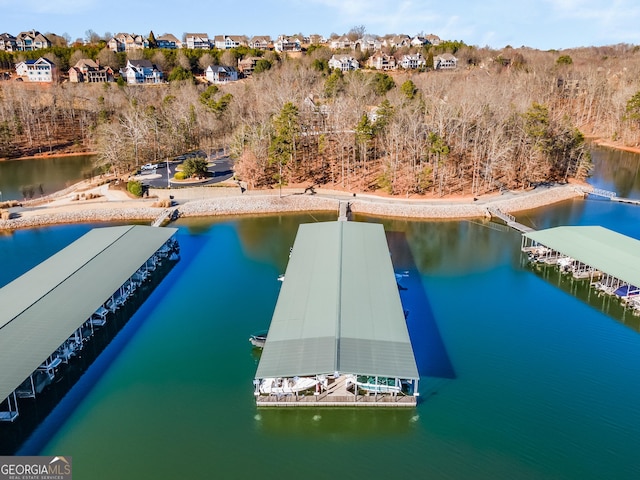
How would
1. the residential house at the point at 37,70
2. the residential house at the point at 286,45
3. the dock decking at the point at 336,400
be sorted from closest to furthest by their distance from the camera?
the dock decking at the point at 336,400 → the residential house at the point at 37,70 → the residential house at the point at 286,45

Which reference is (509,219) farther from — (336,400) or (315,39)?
(315,39)

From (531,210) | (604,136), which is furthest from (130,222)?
(604,136)

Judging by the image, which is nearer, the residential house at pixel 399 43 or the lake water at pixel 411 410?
the lake water at pixel 411 410

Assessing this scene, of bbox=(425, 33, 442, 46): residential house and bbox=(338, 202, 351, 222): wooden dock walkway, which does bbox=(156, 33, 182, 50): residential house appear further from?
bbox=(338, 202, 351, 222): wooden dock walkway

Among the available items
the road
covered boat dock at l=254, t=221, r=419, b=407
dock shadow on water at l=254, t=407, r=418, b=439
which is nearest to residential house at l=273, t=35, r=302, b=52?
the road

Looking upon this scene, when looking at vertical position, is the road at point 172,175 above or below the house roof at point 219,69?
below

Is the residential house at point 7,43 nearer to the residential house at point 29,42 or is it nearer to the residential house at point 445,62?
the residential house at point 29,42

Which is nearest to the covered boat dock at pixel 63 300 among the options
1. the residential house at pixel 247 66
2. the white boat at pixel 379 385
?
the white boat at pixel 379 385
